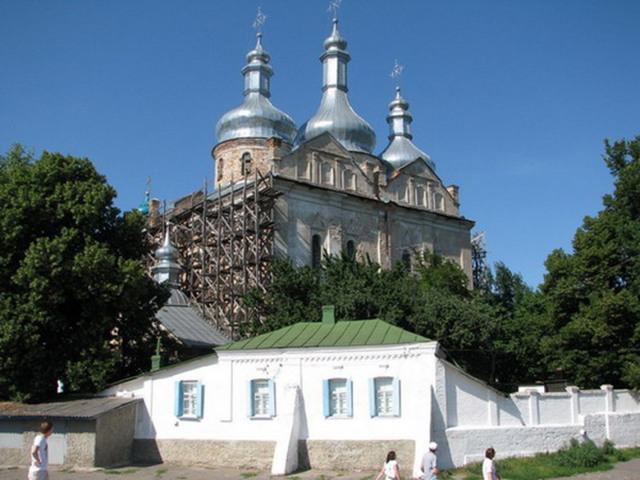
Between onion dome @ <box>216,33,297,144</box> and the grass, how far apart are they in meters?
24.3

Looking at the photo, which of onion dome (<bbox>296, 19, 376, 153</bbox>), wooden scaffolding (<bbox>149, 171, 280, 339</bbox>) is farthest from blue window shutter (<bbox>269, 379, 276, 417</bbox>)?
onion dome (<bbox>296, 19, 376, 153</bbox>)

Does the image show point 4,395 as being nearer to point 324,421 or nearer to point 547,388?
point 324,421

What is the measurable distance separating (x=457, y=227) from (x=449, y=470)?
2558cm

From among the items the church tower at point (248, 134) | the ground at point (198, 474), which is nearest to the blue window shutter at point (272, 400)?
the ground at point (198, 474)

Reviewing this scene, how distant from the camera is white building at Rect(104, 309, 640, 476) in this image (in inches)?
641

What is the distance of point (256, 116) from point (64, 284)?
20.5 m

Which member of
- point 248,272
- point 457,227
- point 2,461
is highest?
point 457,227

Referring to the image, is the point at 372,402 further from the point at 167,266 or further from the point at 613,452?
the point at 167,266

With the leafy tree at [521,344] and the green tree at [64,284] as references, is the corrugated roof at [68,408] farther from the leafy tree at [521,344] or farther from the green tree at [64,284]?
the leafy tree at [521,344]

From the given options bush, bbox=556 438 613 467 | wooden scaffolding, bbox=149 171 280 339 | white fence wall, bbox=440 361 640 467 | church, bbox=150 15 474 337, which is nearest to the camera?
white fence wall, bbox=440 361 640 467

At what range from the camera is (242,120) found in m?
38.8

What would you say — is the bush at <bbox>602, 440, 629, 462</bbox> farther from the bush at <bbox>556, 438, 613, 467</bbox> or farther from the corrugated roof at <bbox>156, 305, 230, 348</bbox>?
the corrugated roof at <bbox>156, 305, 230, 348</bbox>

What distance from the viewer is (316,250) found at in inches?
1336

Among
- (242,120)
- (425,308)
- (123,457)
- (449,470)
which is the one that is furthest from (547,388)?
(242,120)
